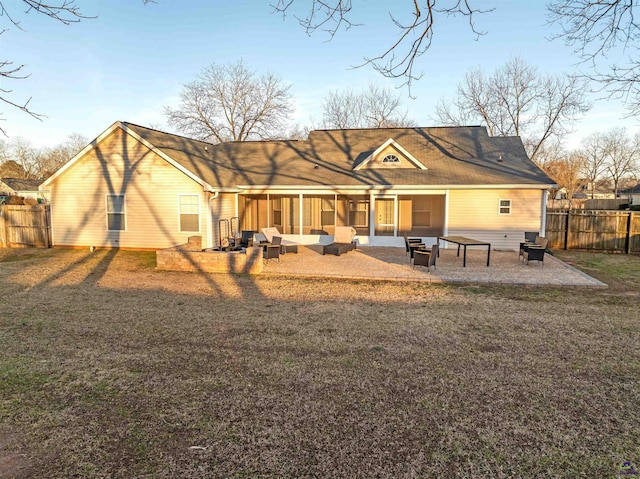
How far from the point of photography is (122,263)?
12.0 m

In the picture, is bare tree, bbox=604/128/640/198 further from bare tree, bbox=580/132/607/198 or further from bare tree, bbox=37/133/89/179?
bare tree, bbox=37/133/89/179

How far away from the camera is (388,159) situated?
16.4 m

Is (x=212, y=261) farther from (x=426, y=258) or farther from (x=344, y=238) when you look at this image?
(x=426, y=258)

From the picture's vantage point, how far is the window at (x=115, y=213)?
14.5 m

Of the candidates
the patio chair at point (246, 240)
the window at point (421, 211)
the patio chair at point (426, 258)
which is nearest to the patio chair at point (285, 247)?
the patio chair at point (246, 240)

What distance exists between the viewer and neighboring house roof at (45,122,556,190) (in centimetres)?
1439

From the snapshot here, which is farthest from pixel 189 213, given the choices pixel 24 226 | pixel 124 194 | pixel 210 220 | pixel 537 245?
pixel 537 245

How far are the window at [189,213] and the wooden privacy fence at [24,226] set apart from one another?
243 inches

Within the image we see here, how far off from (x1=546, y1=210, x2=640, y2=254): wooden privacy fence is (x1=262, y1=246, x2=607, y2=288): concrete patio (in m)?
3.15

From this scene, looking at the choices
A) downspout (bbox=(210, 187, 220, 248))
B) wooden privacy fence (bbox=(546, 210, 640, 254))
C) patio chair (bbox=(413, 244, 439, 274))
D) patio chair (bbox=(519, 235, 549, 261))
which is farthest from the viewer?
wooden privacy fence (bbox=(546, 210, 640, 254))

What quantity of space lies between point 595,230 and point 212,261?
14945 millimetres

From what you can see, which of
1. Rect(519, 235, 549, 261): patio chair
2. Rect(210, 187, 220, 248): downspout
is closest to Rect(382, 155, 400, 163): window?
Rect(519, 235, 549, 261): patio chair

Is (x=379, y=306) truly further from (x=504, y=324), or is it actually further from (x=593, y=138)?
(x=593, y=138)

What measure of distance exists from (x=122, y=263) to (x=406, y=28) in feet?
36.5
